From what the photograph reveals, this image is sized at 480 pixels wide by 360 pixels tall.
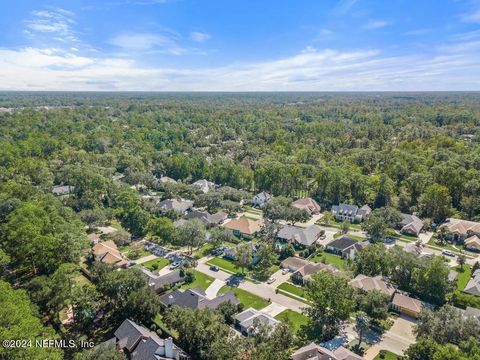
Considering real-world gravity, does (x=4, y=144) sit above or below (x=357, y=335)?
above

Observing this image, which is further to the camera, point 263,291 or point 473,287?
point 263,291

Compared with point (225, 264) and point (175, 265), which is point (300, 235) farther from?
point (175, 265)

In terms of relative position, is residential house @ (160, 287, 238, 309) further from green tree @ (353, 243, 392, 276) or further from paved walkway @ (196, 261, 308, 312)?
green tree @ (353, 243, 392, 276)

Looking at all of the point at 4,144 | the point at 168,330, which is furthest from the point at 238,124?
the point at 168,330

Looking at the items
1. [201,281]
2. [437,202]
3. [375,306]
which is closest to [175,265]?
[201,281]

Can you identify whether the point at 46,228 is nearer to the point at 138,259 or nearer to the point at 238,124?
the point at 138,259

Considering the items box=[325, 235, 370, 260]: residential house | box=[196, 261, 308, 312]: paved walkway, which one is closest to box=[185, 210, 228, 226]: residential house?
box=[196, 261, 308, 312]: paved walkway
